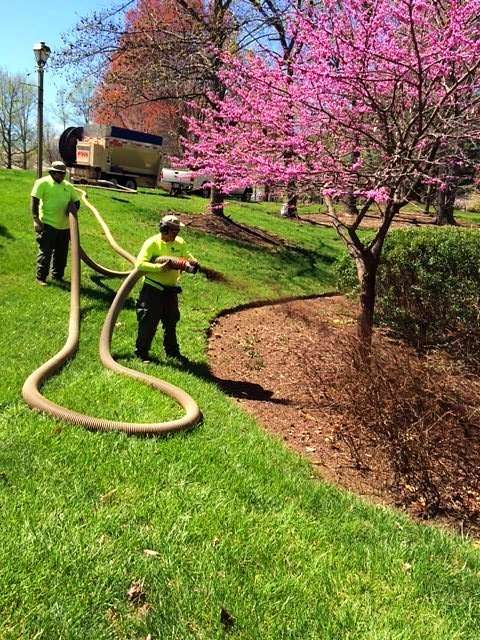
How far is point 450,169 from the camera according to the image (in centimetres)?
713

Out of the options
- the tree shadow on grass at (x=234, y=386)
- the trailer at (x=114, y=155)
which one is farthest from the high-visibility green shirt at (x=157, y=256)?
the trailer at (x=114, y=155)

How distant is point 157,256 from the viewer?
6352mm

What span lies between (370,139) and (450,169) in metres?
1.40

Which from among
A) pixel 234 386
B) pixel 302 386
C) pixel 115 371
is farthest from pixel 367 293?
pixel 115 371

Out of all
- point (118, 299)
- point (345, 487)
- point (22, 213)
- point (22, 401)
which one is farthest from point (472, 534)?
point (22, 213)

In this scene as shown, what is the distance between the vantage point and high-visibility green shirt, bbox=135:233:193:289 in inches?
247

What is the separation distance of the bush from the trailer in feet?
72.7

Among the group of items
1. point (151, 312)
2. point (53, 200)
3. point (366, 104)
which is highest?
point (366, 104)

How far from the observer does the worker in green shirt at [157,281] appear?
6.28 m

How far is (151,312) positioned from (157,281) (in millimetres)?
337

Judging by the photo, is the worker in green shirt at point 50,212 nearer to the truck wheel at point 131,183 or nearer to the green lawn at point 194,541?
the green lawn at point 194,541

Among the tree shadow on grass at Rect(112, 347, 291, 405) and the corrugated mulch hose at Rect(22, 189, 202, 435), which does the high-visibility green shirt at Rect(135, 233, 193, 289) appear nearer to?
the corrugated mulch hose at Rect(22, 189, 202, 435)

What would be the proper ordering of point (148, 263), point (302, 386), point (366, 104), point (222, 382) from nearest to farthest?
point (366, 104) → point (148, 263) → point (222, 382) → point (302, 386)

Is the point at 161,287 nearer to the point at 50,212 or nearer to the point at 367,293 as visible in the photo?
the point at 367,293
